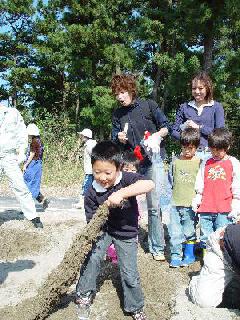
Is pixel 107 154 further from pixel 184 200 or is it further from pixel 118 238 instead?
pixel 184 200

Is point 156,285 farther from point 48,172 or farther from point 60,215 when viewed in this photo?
point 48,172

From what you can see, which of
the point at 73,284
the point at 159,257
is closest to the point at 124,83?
the point at 159,257

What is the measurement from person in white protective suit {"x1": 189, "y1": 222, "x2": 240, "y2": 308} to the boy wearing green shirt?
74 centimetres

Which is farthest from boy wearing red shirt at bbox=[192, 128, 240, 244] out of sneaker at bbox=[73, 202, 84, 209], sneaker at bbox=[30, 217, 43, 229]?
sneaker at bbox=[73, 202, 84, 209]

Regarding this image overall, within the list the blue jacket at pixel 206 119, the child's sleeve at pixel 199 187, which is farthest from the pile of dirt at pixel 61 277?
the blue jacket at pixel 206 119

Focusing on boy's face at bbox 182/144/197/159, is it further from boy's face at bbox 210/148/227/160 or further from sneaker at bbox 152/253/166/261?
sneaker at bbox 152/253/166/261

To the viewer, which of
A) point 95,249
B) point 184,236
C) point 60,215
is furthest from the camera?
point 60,215

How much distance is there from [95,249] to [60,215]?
3.05 meters

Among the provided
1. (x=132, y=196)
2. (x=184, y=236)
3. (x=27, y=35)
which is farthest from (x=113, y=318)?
(x=27, y=35)

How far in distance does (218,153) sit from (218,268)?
3.62 ft

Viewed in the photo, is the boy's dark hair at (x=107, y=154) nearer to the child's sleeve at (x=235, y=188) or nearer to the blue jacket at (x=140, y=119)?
the blue jacket at (x=140, y=119)

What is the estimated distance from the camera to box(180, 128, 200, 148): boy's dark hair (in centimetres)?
410

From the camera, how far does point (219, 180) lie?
3.96 metres

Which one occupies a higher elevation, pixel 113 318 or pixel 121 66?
pixel 121 66
